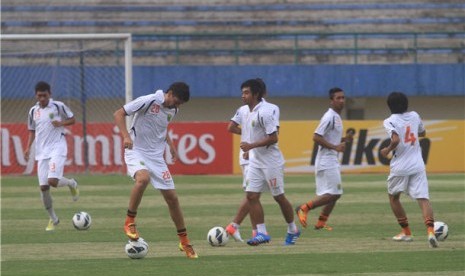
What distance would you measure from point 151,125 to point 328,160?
4.26 meters

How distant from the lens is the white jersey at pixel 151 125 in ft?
44.1

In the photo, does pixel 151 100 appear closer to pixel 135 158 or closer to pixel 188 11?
pixel 135 158

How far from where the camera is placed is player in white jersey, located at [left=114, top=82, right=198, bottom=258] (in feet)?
43.4

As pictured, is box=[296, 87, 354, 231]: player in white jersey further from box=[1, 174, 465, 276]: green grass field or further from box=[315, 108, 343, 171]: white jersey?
box=[1, 174, 465, 276]: green grass field

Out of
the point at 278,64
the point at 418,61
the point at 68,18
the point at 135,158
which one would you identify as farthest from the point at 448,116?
the point at 135,158

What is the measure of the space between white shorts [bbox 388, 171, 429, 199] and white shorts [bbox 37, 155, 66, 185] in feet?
A: 17.9

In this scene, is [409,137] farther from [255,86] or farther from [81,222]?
[81,222]

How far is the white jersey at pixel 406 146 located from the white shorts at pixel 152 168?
3158 millimetres

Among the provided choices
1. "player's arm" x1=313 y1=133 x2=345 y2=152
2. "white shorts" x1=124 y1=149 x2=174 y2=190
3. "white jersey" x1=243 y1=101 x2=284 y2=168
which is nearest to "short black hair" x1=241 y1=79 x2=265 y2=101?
"white jersey" x1=243 y1=101 x2=284 y2=168

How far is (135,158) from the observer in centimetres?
1352

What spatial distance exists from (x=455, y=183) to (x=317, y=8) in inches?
616

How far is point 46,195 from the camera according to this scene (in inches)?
693

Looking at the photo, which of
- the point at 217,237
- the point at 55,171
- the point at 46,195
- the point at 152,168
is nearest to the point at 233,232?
the point at 217,237

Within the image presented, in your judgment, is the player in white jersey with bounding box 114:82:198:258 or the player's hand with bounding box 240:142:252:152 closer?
the player in white jersey with bounding box 114:82:198:258
